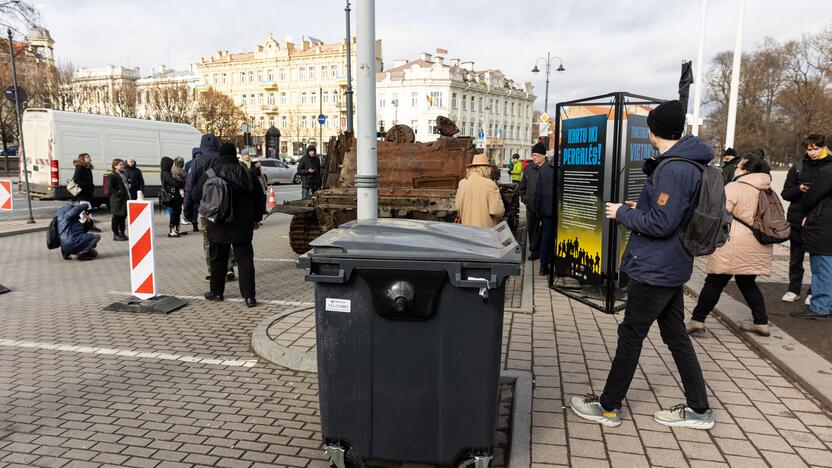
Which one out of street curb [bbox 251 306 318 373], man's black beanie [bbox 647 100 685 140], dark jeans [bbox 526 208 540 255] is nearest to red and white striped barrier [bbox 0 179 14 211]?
street curb [bbox 251 306 318 373]

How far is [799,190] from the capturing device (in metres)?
6.32

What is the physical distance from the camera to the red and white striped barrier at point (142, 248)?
20.8 ft

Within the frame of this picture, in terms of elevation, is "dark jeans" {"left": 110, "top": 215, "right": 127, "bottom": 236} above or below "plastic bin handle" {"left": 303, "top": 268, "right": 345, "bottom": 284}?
below

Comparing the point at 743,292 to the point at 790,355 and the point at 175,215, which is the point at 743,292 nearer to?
the point at 790,355

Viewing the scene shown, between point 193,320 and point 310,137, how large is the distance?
79.8 meters

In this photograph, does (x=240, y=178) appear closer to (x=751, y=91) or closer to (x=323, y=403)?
(x=323, y=403)

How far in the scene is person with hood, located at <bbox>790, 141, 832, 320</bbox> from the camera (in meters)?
5.80

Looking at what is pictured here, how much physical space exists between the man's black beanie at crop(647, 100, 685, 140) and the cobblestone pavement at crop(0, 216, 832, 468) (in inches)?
70.0

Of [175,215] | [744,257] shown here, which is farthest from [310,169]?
[744,257]

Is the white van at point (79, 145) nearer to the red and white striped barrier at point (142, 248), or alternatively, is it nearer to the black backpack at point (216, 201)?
the red and white striped barrier at point (142, 248)

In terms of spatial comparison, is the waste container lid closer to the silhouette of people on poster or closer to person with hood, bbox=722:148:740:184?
the silhouette of people on poster

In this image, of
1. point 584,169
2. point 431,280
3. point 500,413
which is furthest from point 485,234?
point 584,169

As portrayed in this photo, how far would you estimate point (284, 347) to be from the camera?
16.1 feet

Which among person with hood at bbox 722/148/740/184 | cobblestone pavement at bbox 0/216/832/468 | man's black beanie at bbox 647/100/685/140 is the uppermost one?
man's black beanie at bbox 647/100/685/140
